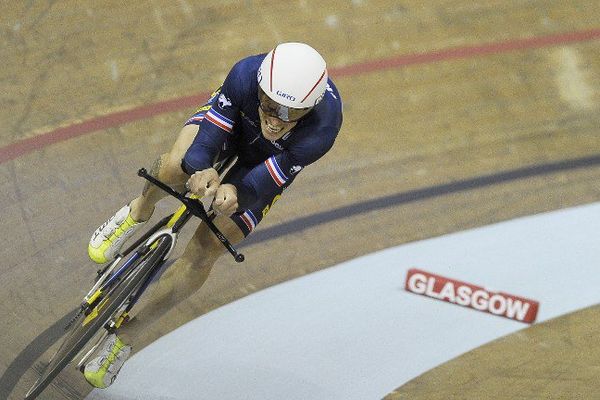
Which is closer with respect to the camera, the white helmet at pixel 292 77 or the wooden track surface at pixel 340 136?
the white helmet at pixel 292 77

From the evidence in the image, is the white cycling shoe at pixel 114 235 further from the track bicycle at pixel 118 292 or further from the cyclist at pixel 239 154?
the track bicycle at pixel 118 292

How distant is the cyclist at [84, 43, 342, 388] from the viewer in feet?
11.6

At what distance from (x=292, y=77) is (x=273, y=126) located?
269 millimetres

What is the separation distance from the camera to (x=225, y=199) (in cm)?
352

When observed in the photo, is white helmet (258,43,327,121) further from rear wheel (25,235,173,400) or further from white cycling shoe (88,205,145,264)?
white cycling shoe (88,205,145,264)

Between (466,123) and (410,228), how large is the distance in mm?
964

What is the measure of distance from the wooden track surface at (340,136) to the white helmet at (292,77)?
5.33ft

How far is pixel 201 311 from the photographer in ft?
15.9

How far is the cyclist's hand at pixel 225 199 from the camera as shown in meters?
3.52

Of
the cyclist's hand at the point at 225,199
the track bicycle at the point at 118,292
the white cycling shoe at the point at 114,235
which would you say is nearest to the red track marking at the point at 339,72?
the white cycling shoe at the point at 114,235

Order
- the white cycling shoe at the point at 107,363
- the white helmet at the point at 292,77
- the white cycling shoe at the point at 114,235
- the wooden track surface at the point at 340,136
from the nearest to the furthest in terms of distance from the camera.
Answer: the white helmet at the point at 292,77 → the white cycling shoe at the point at 107,363 → the white cycling shoe at the point at 114,235 → the wooden track surface at the point at 340,136

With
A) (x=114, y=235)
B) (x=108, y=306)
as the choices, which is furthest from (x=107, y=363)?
(x=114, y=235)

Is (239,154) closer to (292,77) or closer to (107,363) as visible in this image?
(292,77)

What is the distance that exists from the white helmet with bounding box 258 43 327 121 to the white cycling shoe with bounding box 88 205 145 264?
111 cm
